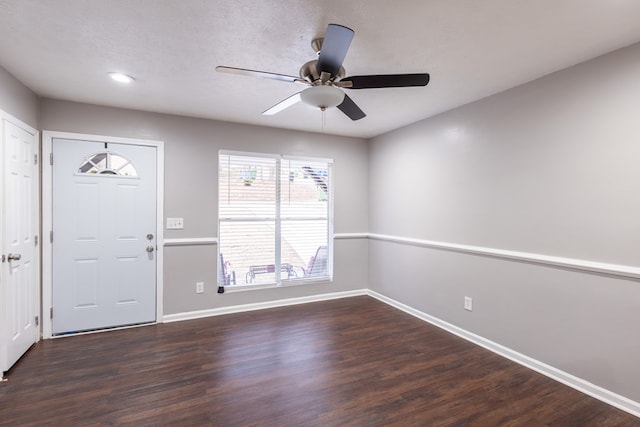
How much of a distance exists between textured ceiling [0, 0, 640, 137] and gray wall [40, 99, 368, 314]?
1.17 feet

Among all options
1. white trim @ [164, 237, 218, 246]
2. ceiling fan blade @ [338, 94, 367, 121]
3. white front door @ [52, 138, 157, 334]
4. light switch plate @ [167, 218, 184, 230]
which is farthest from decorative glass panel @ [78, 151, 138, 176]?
ceiling fan blade @ [338, 94, 367, 121]

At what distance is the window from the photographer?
3.99m

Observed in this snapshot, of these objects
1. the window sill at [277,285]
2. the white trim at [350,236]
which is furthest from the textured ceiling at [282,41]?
the window sill at [277,285]

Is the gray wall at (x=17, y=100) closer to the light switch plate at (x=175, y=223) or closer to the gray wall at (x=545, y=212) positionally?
the light switch plate at (x=175, y=223)

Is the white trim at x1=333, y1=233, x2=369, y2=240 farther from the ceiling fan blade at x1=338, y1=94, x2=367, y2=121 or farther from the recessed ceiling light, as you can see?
the recessed ceiling light

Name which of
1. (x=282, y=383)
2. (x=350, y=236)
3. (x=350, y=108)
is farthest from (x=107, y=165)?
(x=350, y=236)

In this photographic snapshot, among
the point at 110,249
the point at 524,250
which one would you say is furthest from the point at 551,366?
the point at 110,249

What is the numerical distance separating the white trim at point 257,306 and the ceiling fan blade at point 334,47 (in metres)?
3.16

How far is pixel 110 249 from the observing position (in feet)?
11.1

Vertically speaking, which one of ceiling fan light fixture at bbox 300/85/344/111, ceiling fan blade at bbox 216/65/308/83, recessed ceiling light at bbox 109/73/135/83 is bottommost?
ceiling fan light fixture at bbox 300/85/344/111

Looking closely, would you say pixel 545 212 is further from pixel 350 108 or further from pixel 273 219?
pixel 273 219

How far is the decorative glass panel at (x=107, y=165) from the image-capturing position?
3.28 metres

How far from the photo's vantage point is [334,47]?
167 centimetres

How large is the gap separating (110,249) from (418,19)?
11.9 ft
